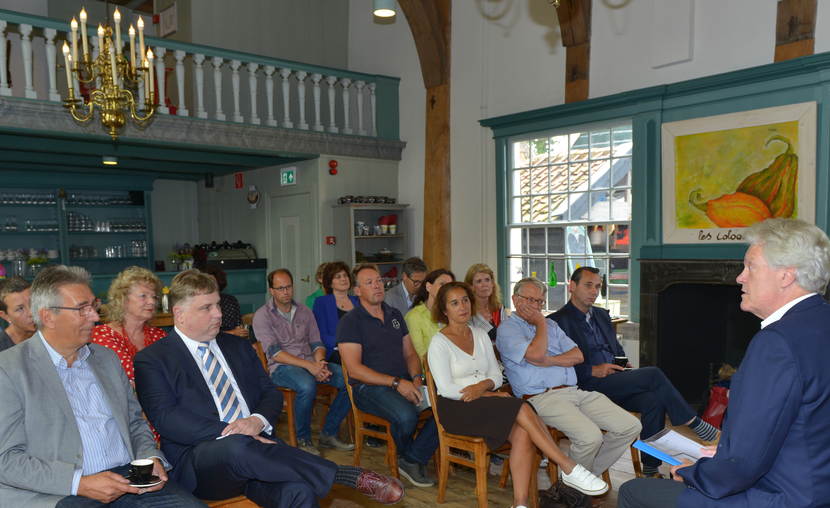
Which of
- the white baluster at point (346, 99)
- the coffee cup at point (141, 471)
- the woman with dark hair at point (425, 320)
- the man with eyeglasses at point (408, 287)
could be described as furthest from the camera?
the white baluster at point (346, 99)

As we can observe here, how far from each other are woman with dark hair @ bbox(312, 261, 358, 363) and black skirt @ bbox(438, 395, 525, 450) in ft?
5.37

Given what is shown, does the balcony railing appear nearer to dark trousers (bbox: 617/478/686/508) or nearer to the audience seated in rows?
the audience seated in rows

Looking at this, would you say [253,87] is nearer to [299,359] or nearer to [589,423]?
[299,359]

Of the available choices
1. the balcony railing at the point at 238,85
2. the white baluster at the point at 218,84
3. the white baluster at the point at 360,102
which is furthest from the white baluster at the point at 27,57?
the white baluster at the point at 360,102

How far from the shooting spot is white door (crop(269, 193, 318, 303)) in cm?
807

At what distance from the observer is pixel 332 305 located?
4.97 m

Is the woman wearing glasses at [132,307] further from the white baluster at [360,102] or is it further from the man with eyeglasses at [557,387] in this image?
the white baluster at [360,102]

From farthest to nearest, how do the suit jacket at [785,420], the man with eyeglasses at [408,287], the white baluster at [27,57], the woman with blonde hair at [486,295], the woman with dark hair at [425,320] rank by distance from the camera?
the white baluster at [27,57] < the man with eyeglasses at [408,287] < the woman with blonde hair at [486,295] < the woman with dark hair at [425,320] < the suit jacket at [785,420]

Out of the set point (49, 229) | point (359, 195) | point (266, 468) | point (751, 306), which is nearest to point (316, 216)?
point (359, 195)

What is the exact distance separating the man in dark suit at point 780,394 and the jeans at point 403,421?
1996mm

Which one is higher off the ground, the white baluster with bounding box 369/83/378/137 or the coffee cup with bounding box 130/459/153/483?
the white baluster with bounding box 369/83/378/137

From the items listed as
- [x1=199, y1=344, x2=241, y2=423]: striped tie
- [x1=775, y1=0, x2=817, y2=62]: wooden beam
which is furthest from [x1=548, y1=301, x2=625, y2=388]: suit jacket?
[x1=775, y1=0, x2=817, y2=62]: wooden beam

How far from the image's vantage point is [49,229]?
9.18 metres

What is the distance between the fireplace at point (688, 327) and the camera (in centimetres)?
542
